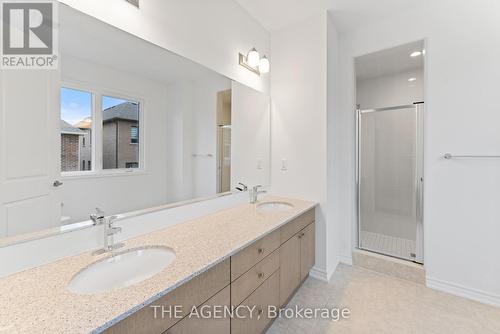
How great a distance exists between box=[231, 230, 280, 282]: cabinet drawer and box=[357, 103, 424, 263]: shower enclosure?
5.52 ft

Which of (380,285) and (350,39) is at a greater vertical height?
(350,39)

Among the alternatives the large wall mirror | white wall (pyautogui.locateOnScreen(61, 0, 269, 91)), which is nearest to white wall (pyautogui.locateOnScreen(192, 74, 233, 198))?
the large wall mirror

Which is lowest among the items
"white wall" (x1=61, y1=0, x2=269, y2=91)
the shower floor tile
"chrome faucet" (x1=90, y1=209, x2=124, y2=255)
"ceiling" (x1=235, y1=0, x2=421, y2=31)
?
the shower floor tile

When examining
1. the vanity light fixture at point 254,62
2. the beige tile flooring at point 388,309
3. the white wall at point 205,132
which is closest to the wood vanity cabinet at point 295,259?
the beige tile flooring at point 388,309

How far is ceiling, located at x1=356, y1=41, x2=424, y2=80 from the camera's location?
2379 mm

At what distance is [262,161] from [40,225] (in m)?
1.88

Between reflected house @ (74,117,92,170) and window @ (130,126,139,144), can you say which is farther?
window @ (130,126,139,144)

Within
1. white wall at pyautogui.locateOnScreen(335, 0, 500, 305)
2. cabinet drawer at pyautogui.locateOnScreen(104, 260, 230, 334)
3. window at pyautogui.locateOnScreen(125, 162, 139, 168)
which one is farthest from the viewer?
white wall at pyautogui.locateOnScreen(335, 0, 500, 305)

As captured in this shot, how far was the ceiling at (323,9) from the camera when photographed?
2.06 m

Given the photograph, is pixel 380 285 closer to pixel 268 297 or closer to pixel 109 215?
pixel 268 297

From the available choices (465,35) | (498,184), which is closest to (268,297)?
(498,184)

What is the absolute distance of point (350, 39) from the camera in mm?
2529

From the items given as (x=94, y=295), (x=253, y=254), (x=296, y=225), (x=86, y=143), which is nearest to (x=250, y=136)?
(x=296, y=225)

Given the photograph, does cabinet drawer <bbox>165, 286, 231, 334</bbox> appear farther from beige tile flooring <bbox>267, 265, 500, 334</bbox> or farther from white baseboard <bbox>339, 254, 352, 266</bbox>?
white baseboard <bbox>339, 254, 352, 266</bbox>
